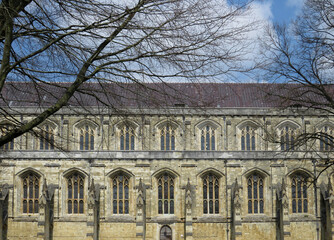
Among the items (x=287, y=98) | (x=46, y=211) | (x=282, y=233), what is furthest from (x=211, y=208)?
(x=287, y=98)

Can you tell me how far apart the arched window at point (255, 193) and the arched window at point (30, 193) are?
41.9 ft

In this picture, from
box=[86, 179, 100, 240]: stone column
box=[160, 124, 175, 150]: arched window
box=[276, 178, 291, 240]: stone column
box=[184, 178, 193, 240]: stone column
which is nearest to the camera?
box=[86, 179, 100, 240]: stone column

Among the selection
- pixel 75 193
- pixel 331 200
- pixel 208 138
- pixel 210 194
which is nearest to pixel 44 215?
pixel 75 193

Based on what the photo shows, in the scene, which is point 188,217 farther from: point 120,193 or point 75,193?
point 75,193

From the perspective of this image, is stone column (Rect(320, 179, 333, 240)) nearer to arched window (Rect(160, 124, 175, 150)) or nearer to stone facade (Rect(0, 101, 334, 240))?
stone facade (Rect(0, 101, 334, 240))

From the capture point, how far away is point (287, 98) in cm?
1159

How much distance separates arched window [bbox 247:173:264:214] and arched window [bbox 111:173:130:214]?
289 inches

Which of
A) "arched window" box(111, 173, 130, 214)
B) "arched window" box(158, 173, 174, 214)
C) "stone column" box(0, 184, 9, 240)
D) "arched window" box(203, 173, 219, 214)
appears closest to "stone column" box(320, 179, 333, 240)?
"arched window" box(203, 173, 219, 214)

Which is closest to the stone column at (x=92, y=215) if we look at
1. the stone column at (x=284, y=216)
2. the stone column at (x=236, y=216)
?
the stone column at (x=236, y=216)

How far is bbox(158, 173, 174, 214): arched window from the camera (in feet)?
101

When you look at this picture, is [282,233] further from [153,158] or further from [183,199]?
[153,158]

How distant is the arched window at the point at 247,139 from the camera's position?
3212 cm

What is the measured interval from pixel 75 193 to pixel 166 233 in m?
5.93

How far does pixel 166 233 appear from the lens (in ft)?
99.9
